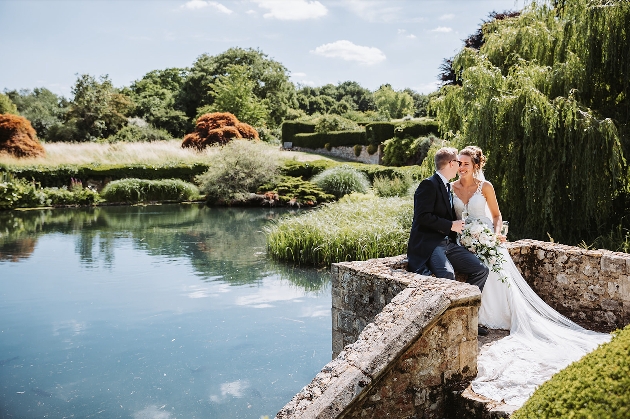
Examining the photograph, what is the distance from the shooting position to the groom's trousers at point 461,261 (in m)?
4.59

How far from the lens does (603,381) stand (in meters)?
1.64

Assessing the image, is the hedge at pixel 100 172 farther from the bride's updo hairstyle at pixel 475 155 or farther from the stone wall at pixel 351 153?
the bride's updo hairstyle at pixel 475 155

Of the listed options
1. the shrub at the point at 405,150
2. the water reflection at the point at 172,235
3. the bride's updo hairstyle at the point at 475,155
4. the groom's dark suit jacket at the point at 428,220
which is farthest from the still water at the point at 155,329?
the shrub at the point at 405,150

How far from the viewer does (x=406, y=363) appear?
132 inches

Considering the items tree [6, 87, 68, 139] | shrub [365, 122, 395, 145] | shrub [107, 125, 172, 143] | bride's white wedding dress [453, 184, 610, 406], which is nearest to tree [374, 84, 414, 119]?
shrub [365, 122, 395, 145]

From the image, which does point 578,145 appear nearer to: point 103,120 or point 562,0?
point 562,0

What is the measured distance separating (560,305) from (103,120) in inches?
1619

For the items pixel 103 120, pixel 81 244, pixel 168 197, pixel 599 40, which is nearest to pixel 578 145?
pixel 599 40

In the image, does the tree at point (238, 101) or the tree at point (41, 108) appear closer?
the tree at point (238, 101)

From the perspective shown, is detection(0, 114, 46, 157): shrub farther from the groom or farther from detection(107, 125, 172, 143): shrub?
the groom

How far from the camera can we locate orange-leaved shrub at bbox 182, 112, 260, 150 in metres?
32.6

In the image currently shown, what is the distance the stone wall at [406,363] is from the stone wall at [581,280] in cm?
195

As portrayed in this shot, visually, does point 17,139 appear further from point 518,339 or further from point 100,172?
point 518,339

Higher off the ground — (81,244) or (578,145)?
(578,145)
